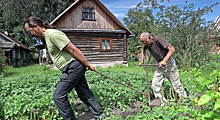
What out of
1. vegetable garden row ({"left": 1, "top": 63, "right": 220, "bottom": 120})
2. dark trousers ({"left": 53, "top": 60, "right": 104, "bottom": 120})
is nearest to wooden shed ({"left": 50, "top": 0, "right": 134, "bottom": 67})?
vegetable garden row ({"left": 1, "top": 63, "right": 220, "bottom": 120})

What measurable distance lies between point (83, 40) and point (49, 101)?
897cm

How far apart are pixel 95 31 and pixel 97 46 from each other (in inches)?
47.2

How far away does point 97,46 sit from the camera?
11.6 metres

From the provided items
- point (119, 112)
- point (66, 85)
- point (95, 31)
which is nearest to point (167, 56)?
point (119, 112)

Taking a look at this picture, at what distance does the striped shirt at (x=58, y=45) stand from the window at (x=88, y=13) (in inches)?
382

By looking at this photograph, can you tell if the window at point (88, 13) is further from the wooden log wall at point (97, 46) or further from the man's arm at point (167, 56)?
the man's arm at point (167, 56)

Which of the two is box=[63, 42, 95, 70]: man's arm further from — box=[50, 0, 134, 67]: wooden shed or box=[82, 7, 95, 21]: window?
box=[82, 7, 95, 21]: window

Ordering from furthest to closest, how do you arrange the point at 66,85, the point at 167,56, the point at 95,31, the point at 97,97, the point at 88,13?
1. the point at 88,13
2. the point at 95,31
3. the point at 97,97
4. the point at 167,56
5. the point at 66,85

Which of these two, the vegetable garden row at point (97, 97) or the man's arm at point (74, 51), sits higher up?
the man's arm at point (74, 51)

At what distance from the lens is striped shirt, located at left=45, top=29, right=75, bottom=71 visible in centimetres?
196

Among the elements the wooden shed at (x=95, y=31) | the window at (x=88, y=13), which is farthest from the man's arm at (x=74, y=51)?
the window at (x=88, y=13)

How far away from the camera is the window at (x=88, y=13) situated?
1134 centimetres

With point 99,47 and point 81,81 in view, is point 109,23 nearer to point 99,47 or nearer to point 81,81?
point 99,47

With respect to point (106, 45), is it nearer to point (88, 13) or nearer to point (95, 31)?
point (95, 31)
